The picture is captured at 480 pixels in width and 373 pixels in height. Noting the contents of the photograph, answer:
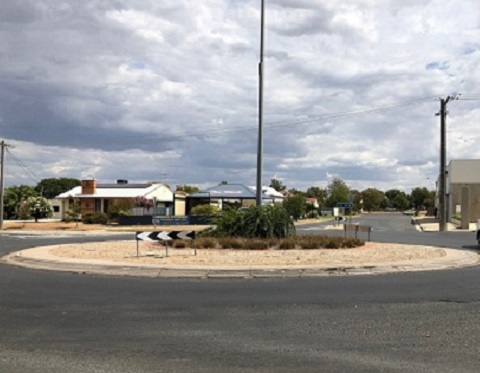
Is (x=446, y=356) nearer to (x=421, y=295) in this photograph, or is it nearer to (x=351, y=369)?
(x=351, y=369)

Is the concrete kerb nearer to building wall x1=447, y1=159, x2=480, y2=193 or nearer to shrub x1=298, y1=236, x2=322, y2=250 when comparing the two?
shrub x1=298, y1=236, x2=322, y2=250

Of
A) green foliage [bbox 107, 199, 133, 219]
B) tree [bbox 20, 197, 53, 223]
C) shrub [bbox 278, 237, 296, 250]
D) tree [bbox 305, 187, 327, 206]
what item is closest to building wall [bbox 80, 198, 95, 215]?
green foliage [bbox 107, 199, 133, 219]

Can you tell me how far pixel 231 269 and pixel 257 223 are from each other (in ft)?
28.3

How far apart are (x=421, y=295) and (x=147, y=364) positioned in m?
7.28

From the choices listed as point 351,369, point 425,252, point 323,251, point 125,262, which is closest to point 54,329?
point 351,369

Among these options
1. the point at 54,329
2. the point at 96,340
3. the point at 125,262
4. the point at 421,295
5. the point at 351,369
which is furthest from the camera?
the point at 125,262

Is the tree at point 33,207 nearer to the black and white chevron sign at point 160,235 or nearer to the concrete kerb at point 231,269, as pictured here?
the concrete kerb at point 231,269

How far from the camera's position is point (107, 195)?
75312 mm

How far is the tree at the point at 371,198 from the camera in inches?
6944

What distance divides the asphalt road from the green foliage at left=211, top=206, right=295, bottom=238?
426 inches

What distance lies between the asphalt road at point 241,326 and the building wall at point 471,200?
178 ft

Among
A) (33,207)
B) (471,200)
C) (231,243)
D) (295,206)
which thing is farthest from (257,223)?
(295,206)

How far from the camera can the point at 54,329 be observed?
9141 mm

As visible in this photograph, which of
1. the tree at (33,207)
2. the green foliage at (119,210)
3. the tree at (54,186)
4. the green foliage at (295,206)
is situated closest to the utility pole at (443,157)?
the green foliage at (119,210)
